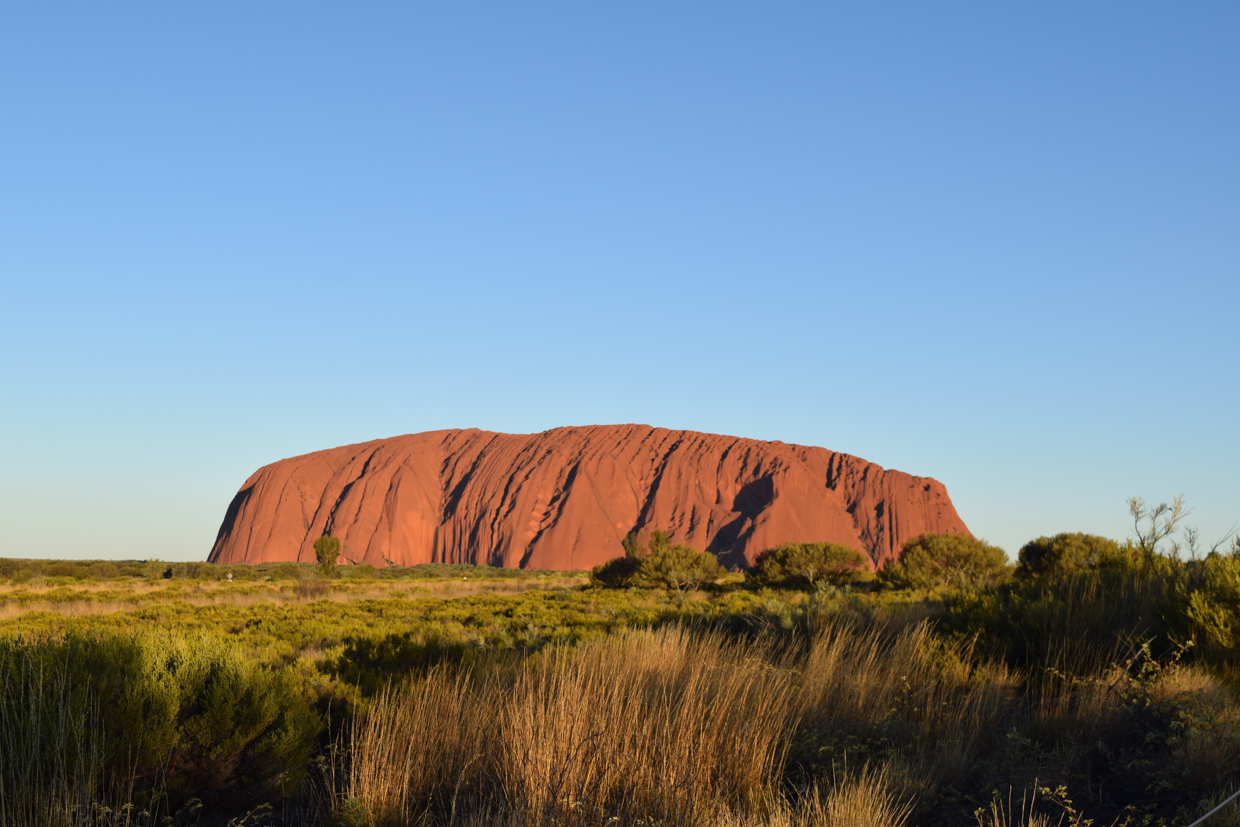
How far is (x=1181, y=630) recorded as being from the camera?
23.2ft

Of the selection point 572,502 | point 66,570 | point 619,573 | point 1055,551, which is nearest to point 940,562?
point 1055,551

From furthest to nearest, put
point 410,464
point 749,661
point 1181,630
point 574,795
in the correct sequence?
point 410,464, point 1181,630, point 749,661, point 574,795

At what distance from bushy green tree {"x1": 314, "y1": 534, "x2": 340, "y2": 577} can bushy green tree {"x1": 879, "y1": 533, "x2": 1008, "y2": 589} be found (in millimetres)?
34331

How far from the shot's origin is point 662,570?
108ft

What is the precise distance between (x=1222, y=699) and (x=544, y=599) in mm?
22298

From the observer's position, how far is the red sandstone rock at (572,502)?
86.7 m

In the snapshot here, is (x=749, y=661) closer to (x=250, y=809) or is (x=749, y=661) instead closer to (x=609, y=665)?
(x=609, y=665)

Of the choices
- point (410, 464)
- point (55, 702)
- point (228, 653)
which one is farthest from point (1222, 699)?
point (410, 464)

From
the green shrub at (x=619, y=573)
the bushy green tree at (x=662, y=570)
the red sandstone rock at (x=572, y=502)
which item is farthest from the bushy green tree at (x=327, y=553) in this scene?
the red sandstone rock at (x=572, y=502)

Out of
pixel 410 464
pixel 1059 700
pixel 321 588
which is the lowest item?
pixel 321 588

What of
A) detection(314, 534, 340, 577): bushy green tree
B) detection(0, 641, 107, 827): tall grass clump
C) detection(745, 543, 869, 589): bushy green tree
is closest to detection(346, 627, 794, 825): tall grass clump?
detection(0, 641, 107, 827): tall grass clump

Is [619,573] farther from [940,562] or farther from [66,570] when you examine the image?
[66,570]

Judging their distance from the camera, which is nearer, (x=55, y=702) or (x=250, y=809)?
(x=55, y=702)

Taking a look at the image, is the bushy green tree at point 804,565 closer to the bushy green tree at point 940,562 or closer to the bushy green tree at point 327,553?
the bushy green tree at point 940,562
